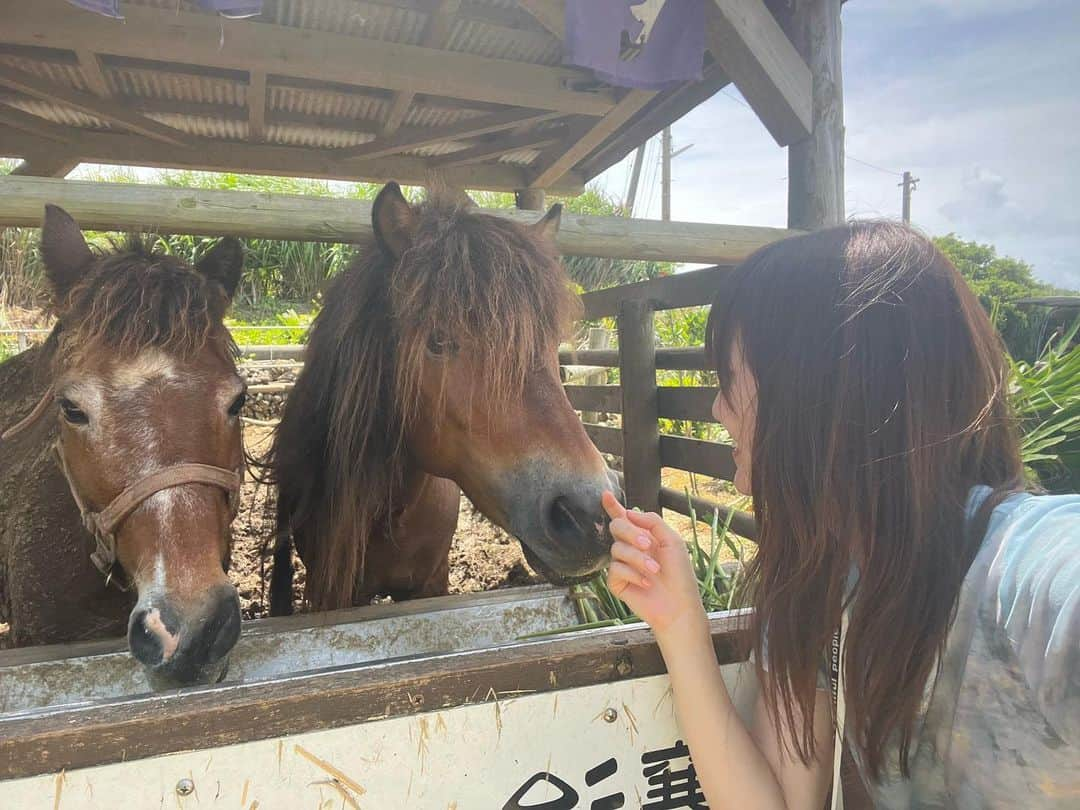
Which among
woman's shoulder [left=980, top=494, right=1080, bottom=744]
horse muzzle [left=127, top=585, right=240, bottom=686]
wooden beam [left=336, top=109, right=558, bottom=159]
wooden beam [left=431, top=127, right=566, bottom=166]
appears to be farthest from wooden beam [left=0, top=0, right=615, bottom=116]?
woman's shoulder [left=980, top=494, right=1080, bottom=744]

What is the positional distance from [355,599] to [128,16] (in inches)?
104

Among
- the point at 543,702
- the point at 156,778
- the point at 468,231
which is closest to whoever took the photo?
the point at 156,778

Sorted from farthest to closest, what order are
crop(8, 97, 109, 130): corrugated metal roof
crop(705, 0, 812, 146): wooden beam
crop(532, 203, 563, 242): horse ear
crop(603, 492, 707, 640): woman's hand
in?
crop(8, 97, 109, 130): corrugated metal roof
crop(705, 0, 812, 146): wooden beam
crop(532, 203, 563, 242): horse ear
crop(603, 492, 707, 640): woman's hand

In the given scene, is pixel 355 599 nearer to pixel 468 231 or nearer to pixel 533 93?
pixel 468 231

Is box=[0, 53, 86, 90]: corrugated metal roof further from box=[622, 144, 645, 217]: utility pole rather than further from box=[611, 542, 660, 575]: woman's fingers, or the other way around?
box=[622, 144, 645, 217]: utility pole

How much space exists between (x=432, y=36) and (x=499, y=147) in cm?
121

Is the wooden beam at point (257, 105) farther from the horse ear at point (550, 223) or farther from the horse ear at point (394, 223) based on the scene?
the horse ear at point (550, 223)

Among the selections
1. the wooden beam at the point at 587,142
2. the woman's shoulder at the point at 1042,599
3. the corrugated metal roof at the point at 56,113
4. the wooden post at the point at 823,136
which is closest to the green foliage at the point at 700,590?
the woman's shoulder at the point at 1042,599

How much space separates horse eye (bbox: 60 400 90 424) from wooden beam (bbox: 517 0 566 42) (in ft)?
7.76

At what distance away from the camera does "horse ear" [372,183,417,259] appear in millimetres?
1938

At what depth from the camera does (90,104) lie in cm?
330

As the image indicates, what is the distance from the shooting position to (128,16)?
2627 millimetres

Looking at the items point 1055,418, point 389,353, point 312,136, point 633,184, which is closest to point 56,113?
point 312,136

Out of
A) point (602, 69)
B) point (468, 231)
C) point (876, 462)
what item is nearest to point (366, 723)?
point (876, 462)
